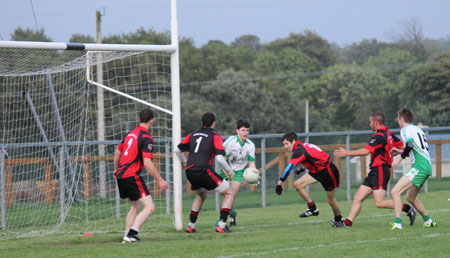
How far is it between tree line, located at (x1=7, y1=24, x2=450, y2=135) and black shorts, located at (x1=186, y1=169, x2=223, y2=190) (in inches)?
1488

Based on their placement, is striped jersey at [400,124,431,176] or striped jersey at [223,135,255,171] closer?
striped jersey at [400,124,431,176]

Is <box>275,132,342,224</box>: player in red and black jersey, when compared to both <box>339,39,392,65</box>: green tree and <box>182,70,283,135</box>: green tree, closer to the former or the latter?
<box>182,70,283,135</box>: green tree

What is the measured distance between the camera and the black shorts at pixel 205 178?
11039 mm

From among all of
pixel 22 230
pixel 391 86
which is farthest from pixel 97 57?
pixel 391 86

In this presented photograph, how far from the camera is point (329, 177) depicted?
38.0ft

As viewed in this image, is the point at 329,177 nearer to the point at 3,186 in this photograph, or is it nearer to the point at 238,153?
the point at 238,153

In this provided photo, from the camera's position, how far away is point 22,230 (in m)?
13.2

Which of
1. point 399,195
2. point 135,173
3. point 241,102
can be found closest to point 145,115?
point 135,173

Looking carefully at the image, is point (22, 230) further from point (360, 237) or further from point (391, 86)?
point (391, 86)

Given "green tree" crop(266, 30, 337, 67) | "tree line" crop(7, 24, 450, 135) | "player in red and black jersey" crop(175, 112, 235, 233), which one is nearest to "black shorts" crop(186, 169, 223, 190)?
"player in red and black jersey" crop(175, 112, 235, 233)

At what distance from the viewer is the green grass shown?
28.1ft

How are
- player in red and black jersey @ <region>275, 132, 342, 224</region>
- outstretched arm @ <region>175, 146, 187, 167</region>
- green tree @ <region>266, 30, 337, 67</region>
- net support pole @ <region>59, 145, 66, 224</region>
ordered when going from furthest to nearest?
green tree @ <region>266, 30, 337, 67</region> < net support pole @ <region>59, 145, 66, 224</region> < outstretched arm @ <region>175, 146, 187, 167</region> < player in red and black jersey @ <region>275, 132, 342, 224</region>

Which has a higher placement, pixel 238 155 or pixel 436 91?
pixel 436 91

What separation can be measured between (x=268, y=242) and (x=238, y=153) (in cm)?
336
